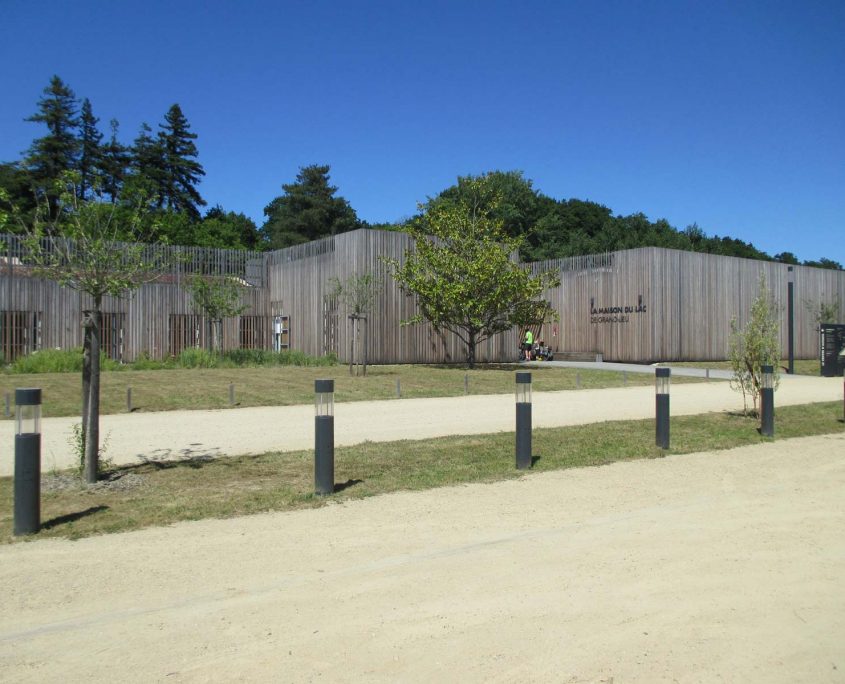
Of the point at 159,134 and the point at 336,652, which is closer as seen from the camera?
the point at 336,652

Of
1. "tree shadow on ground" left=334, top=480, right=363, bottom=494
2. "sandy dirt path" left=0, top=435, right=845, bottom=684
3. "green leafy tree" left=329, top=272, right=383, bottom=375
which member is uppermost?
"green leafy tree" left=329, top=272, right=383, bottom=375

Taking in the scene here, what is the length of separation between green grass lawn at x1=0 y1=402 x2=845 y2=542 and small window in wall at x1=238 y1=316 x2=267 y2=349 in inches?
991

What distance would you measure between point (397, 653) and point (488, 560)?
1.55 meters

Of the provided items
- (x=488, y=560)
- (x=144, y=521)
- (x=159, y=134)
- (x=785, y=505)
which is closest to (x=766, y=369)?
(x=785, y=505)

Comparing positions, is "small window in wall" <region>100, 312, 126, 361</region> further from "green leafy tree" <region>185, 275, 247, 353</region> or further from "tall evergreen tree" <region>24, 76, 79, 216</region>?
"tall evergreen tree" <region>24, 76, 79, 216</region>

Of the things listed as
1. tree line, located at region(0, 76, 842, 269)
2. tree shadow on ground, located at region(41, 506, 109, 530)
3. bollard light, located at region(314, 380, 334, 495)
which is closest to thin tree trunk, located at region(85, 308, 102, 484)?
tree shadow on ground, located at region(41, 506, 109, 530)

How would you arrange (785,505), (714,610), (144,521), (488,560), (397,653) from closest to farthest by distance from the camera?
1. (397,653)
2. (714,610)
3. (488,560)
4. (144,521)
5. (785,505)

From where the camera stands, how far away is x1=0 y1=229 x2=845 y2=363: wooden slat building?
28.8 m

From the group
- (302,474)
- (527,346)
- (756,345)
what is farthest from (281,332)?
(302,474)

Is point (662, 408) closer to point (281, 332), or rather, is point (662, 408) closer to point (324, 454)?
point (324, 454)

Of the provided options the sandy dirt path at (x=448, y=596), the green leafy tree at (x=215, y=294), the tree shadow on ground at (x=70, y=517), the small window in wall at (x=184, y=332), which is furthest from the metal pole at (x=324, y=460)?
the small window in wall at (x=184, y=332)

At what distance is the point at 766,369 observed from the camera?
10844 mm

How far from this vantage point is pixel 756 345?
12828 millimetres

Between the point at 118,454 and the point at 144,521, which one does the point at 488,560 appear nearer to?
the point at 144,521
